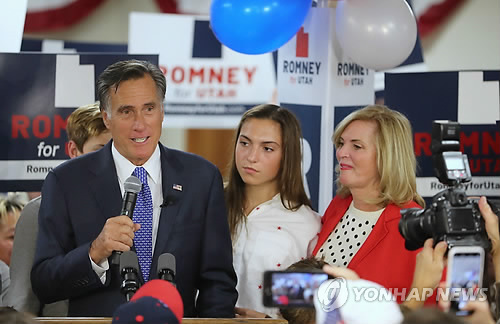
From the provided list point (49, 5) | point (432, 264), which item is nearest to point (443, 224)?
point (432, 264)

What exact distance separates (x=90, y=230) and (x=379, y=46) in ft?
6.83

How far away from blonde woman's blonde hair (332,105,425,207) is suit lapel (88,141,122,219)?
106 centimetres

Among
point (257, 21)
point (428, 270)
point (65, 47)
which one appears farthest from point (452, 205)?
point (65, 47)

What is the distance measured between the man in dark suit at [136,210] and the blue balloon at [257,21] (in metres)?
1.25

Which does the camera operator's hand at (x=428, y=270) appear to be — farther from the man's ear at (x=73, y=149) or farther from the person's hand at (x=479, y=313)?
the man's ear at (x=73, y=149)

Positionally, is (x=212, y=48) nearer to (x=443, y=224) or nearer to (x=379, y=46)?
(x=379, y=46)

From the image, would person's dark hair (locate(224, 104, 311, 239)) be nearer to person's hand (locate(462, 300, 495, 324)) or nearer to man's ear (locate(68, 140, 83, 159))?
man's ear (locate(68, 140, 83, 159))

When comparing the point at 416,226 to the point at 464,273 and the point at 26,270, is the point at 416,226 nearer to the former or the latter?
the point at 464,273

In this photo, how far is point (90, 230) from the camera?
3.08m

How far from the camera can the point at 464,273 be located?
2385 millimetres

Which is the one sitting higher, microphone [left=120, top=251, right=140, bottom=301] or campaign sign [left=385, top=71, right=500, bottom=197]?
campaign sign [left=385, top=71, right=500, bottom=197]

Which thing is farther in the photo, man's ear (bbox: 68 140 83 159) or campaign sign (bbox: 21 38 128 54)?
campaign sign (bbox: 21 38 128 54)

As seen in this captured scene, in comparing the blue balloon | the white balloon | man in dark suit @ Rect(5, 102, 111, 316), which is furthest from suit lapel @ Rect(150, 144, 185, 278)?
the white balloon

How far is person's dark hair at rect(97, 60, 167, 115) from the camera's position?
316 cm
